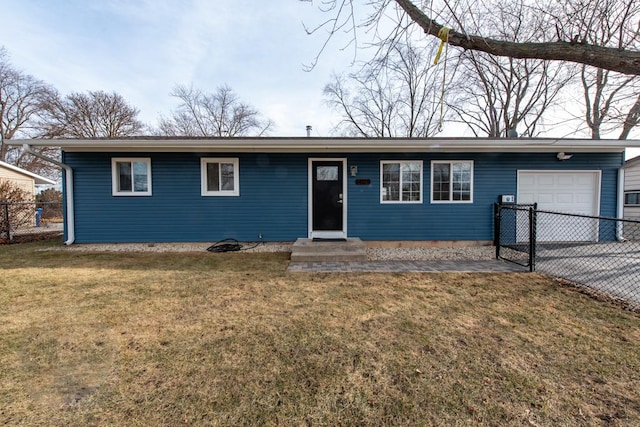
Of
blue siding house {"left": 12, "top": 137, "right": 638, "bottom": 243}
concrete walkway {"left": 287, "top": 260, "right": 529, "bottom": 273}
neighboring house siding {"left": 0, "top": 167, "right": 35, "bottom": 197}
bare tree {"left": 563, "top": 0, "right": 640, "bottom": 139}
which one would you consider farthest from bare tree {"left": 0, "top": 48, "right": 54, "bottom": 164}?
bare tree {"left": 563, "top": 0, "right": 640, "bottom": 139}

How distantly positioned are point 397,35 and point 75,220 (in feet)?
26.9

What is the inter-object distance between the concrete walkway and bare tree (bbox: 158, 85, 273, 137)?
61.2ft

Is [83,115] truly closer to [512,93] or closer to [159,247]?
[159,247]

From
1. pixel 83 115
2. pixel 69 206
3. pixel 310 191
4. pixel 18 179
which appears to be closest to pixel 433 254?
pixel 310 191

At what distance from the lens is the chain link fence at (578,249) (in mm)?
3827

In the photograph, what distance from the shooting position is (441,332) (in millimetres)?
2463

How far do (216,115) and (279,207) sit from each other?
18.3 m

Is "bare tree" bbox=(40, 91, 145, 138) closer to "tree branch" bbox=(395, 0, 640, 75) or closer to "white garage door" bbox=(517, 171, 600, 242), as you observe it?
"tree branch" bbox=(395, 0, 640, 75)

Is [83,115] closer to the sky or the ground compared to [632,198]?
closer to the sky

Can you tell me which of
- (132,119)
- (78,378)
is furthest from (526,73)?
(132,119)

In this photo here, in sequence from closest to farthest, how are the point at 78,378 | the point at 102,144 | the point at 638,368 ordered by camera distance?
the point at 78,378, the point at 638,368, the point at 102,144

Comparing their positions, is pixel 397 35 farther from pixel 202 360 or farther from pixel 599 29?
pixel 202 360

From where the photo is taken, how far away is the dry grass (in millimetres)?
1536

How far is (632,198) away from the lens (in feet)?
33.9
